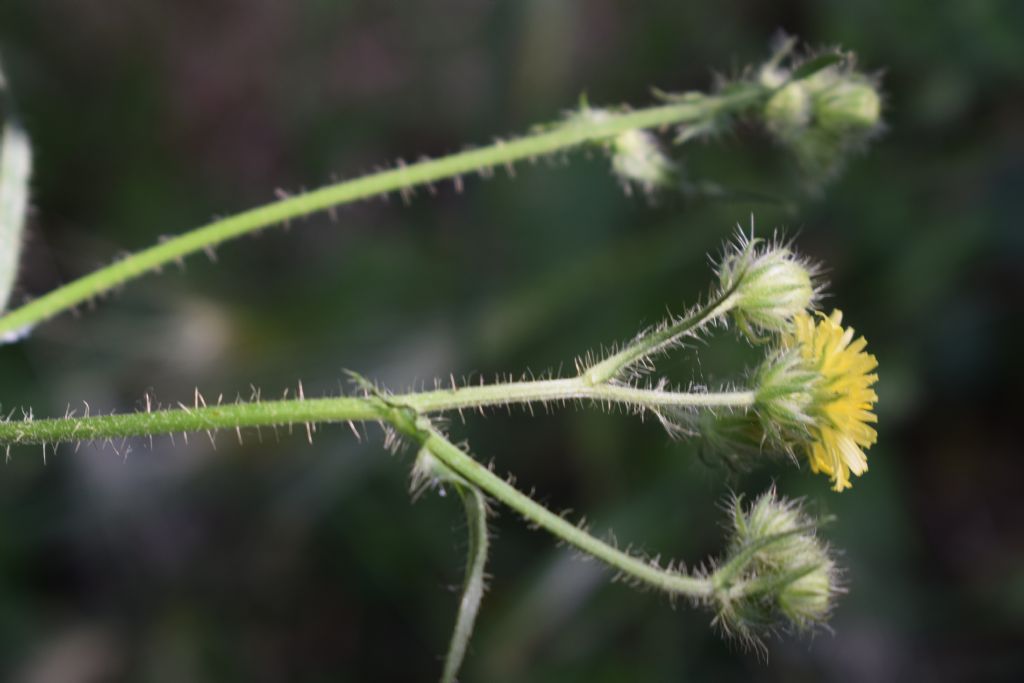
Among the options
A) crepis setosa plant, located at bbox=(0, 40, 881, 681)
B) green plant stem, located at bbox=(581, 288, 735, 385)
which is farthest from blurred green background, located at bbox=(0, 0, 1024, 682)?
green plant stem, located at bbox=(581, 288, 735, 385)

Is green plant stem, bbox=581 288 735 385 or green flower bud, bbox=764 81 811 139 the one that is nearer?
green plant stem, bbox=581 288 735 385

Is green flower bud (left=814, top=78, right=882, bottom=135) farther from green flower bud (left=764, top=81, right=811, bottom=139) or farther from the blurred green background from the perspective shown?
the blurred green background

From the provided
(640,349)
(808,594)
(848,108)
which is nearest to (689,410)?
(640,349)

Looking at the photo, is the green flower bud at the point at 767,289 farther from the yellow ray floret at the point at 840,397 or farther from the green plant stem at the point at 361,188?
the green plant stem at the point at 361,188

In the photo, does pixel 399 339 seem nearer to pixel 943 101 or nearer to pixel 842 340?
pixel 943 101

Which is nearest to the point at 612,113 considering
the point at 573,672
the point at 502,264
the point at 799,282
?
the point at 799,282

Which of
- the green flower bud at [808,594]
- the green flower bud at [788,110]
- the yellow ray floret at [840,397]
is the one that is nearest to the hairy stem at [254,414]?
the yellow ray floret at [840,397]
